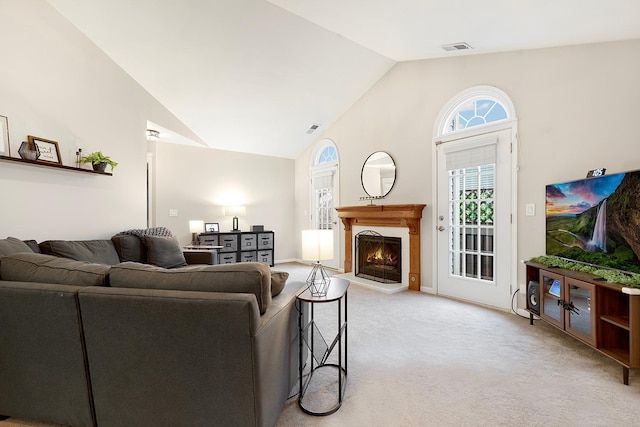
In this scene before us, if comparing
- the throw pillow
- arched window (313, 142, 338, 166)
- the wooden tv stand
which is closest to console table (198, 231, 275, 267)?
arched window (313, 142, 338, 166)

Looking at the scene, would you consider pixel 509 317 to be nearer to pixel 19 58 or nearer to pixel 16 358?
pixel 16 358

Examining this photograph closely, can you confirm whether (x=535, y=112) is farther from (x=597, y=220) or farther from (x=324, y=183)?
(x=324, y=183)

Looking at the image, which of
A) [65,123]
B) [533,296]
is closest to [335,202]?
[533,296]

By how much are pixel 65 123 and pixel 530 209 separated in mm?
4841

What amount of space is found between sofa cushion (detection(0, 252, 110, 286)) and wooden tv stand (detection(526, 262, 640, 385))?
10.2 feet

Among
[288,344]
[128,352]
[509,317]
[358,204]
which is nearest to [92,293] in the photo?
[128,352]

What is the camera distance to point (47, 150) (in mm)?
2805

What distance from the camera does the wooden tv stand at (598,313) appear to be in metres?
1.95

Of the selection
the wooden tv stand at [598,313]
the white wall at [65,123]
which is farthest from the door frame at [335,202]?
the wooden tv stand at [598,313]

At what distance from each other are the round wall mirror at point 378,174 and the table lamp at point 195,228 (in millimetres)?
2946

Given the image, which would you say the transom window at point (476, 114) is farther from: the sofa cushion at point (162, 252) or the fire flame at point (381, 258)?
the sofa cushion at point (162, 252)

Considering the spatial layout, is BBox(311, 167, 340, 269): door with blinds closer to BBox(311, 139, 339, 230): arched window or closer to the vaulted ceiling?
BBox(311, 139, 339, 230): arched window

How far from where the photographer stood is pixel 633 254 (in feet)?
7.13

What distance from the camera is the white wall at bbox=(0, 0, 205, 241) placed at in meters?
2.58
